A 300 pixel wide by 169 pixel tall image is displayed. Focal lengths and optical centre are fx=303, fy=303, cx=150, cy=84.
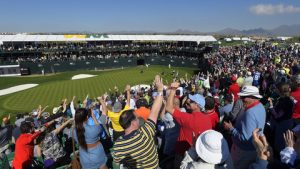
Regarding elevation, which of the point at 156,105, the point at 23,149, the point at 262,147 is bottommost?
the point at 23,149

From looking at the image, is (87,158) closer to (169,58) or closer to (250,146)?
(250,146)

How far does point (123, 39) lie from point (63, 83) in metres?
34.9

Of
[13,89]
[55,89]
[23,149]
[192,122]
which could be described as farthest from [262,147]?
[13,89]

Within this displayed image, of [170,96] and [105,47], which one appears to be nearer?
[170,96]

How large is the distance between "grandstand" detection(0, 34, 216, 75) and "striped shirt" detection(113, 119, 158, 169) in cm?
5888

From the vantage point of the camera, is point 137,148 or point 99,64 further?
point 99,64

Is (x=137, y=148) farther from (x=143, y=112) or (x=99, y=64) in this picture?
(x=99, y=64)

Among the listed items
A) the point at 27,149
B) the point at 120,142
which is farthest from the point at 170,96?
the point at 27,149

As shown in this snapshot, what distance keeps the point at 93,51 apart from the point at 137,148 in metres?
71.0

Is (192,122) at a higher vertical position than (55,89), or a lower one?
higher

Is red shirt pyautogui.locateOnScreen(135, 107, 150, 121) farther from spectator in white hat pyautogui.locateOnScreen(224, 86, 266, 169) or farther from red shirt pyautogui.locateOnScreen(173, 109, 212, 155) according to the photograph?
spectator in white hat pyautogui.locateOnScreen(224, 86, 266, 169)

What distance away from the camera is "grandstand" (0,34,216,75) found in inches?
2452

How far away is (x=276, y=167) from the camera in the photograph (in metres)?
4.20

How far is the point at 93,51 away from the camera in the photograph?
243 feet
